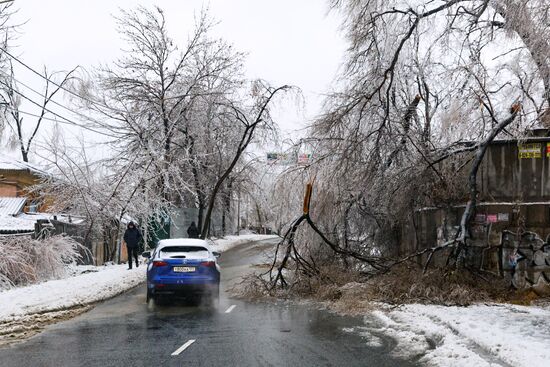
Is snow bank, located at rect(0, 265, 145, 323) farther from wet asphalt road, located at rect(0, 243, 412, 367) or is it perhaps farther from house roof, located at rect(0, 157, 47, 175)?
house roof, located at rect(0, 157, 47, 175)

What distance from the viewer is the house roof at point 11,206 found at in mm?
27547

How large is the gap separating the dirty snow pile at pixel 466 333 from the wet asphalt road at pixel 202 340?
50cm

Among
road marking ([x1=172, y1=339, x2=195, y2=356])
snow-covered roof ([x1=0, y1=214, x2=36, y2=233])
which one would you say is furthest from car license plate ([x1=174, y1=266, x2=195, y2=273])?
snow-covered roof ([x1=0, y1=214, x2=36, y2=233])

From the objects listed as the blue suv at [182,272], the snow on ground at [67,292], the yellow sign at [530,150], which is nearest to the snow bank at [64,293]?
the snow on ground at [67,292]

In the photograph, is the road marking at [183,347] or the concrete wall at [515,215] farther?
the concrete wall at [515,215]

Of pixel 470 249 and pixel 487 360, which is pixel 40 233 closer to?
pixel 470 249

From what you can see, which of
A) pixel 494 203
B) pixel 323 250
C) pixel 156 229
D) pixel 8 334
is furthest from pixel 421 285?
pixel 156 229

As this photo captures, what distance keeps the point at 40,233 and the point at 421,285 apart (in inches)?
547

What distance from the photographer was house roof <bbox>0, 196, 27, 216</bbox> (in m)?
27.5

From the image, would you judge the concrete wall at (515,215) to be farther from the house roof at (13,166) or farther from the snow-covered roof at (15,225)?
the house roof at (13,166)

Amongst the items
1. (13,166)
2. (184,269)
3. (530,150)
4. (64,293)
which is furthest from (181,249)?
(13,166)

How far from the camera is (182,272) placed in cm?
1502

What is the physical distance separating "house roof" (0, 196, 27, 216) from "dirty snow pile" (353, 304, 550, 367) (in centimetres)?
2015

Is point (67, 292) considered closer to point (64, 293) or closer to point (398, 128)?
point (64, 293)
